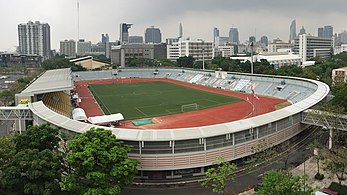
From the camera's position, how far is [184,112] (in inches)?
1658

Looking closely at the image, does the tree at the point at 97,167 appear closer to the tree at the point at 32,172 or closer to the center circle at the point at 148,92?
the tree at the point at 32,172

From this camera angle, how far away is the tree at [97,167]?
17.2m

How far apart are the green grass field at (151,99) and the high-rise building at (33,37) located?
13953 centimetres

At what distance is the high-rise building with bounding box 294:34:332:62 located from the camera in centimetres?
14088

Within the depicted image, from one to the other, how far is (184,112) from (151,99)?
→ 1304cm

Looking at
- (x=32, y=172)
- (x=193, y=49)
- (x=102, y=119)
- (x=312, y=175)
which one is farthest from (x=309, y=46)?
(x=32, y=172)

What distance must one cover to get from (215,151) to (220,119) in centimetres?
1543

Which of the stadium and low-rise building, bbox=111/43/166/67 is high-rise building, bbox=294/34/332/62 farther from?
the stadium

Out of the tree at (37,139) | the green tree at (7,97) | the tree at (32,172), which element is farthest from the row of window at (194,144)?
the green tree at (7,97)

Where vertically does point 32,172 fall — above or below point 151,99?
below

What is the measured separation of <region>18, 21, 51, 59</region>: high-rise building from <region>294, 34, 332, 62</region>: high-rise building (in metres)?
140

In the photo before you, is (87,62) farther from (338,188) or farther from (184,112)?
(338,188)

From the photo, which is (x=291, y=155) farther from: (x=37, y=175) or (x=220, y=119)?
(x=37, y=175)

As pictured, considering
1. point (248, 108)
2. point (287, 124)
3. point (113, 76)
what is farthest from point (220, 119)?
point (113, 76)
